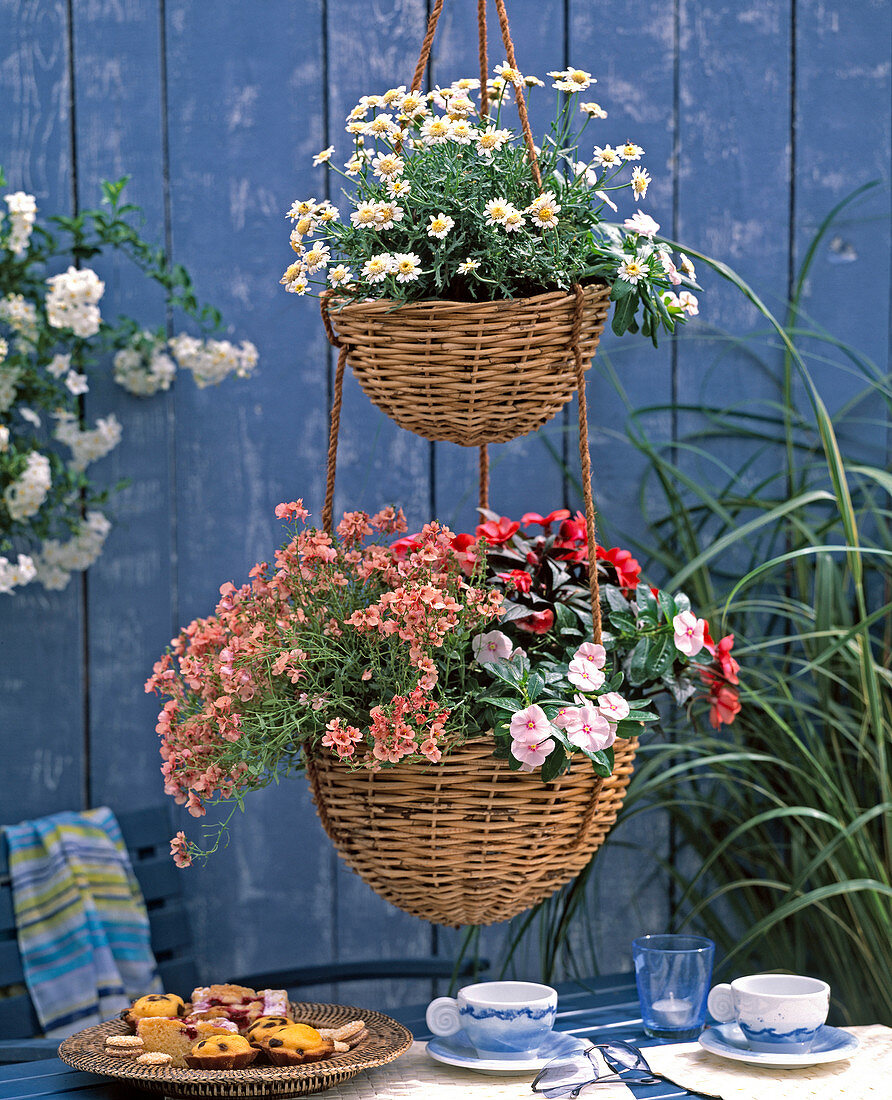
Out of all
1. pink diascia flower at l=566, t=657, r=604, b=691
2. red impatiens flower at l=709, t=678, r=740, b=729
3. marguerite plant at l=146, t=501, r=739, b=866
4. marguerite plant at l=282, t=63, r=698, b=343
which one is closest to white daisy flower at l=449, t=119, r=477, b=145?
marguerite plant at l=282, t=63, r=698, b=343

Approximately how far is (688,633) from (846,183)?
1.05 meters

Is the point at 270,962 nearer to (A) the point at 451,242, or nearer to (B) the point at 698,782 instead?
(B) the point at 698,782

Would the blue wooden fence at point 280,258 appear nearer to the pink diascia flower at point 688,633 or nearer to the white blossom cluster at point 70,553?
the white blossom cluster at point 70,553

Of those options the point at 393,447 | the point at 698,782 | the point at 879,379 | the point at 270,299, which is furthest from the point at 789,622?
the point at 270,299

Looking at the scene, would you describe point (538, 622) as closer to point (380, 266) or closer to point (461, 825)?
point (461, 825)

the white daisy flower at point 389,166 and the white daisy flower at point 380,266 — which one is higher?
the white daisy flower at point 389,166

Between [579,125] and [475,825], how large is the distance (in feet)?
3.72

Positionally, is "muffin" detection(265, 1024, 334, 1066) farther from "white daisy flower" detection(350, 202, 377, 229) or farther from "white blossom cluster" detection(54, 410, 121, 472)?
"white blossom cluster" detection(54, 410, 121, 472)

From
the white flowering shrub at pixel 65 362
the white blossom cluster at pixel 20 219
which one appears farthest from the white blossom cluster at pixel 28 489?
the white blossom cluster at pixel 20 219

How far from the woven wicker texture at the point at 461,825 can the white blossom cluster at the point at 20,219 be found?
0.87 metres

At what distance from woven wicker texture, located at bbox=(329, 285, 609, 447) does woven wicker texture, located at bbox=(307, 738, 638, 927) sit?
0.95 feet

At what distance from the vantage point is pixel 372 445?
64.3 inches

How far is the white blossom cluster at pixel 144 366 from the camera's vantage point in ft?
4.97

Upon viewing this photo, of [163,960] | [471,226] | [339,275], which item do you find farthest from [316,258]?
[163,960]
